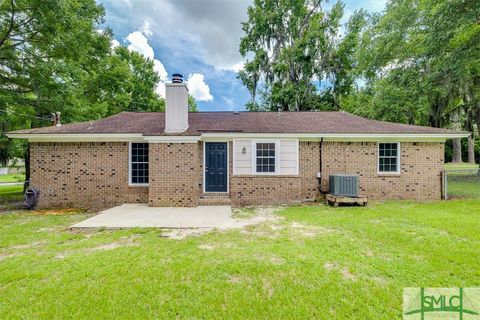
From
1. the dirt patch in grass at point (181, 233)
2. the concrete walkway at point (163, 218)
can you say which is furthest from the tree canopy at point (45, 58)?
the dirt patch in grass at point (181, 233)

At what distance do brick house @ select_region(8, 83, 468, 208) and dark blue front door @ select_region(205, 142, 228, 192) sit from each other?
0.04 meters

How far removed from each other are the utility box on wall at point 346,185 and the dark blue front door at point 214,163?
163 inches

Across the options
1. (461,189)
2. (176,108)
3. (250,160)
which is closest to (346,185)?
(250,160)

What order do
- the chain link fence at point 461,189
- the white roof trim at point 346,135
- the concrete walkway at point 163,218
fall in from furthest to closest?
the chain link fence at point 461,189
the white roof trim at point 346,135
the concrete walkway at point 163,218

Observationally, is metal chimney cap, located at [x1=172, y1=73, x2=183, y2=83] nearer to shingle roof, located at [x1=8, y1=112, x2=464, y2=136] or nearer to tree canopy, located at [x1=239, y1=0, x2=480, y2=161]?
shingle roof, located at [x1=8, y1=112, x2=464, y2=136]

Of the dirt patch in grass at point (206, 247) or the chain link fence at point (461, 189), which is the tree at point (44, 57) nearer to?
the dirt patch in grass at point (206, 247)

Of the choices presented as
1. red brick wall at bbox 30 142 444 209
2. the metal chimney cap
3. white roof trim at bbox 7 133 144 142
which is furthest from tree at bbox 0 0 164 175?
the metal chimney cap

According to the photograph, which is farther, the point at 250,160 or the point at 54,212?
→ the point at 250,160

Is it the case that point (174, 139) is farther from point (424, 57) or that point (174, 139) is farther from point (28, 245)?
point (424, 57)

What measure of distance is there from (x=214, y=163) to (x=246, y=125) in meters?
2.15

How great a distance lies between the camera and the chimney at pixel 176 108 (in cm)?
834

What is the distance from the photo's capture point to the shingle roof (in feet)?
28.8

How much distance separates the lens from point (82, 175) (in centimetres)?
866

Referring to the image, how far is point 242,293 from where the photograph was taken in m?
2.90
